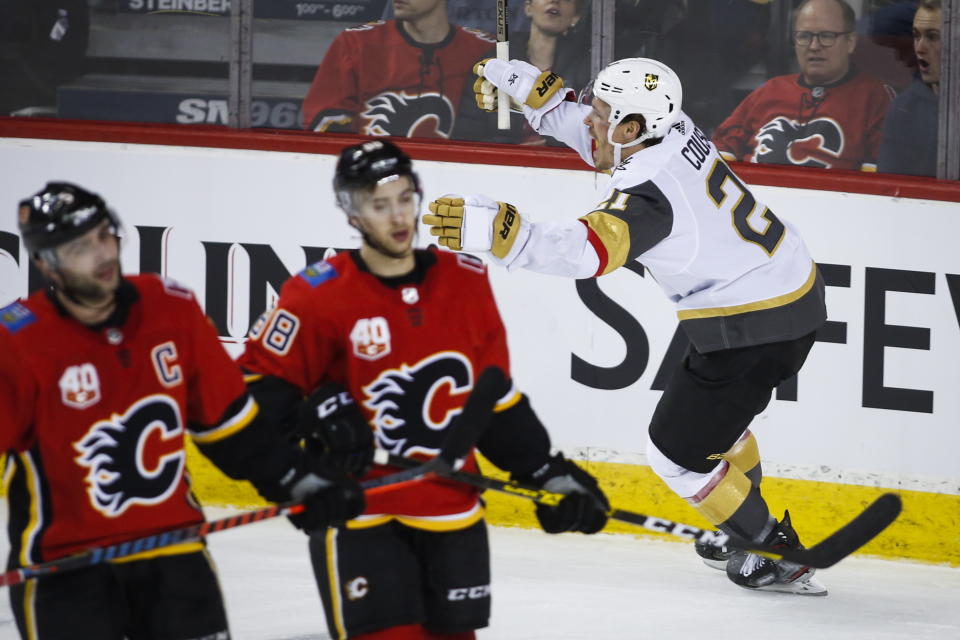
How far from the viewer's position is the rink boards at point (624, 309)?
3.93m

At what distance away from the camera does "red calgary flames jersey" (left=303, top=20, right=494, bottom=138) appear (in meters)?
4.24

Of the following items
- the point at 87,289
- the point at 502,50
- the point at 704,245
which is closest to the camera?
the point at 87,289

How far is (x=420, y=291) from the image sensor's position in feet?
7.66

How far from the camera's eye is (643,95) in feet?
10.9

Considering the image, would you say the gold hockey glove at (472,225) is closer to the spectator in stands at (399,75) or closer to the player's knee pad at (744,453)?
the player's knee pad at (744,453)

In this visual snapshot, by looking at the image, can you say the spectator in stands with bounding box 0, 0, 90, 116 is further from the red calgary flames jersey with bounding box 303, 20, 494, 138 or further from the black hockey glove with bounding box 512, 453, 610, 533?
the black hockey glove with bounding box 512, 453, 610, 533

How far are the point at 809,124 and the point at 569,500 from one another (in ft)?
6.74

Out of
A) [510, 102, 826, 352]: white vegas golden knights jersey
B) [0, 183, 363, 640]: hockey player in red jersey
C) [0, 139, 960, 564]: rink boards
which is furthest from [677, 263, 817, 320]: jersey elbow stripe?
[0, 183, 363, 640]: hockey player in red jersey

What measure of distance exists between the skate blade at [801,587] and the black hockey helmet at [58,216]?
2284 millimetres

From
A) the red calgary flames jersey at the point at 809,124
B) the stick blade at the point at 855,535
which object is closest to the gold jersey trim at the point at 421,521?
the stick blade at the point at 855,535

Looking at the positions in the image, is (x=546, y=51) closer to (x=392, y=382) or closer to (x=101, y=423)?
(x=392, y=382)

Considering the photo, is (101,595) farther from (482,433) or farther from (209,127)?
(209,127)

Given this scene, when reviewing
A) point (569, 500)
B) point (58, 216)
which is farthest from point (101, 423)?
point (569, 500)

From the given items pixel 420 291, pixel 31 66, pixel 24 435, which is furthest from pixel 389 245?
pixel 31 66
